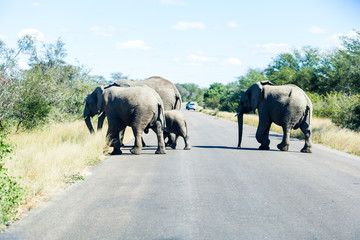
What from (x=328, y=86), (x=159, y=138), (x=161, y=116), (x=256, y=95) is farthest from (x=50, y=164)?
(x=328, y=86)

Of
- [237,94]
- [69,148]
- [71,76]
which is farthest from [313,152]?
[237,94]

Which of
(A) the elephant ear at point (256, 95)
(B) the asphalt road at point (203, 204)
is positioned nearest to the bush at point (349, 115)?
(A) the elephant ear at point (256, 95)

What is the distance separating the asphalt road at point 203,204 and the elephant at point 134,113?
183 cm

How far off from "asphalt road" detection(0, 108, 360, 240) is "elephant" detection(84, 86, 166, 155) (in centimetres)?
183

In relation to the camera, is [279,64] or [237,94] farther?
[237,94]

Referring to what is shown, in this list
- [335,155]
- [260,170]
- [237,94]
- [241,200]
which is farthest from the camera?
[237,94]

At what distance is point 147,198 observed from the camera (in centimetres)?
693

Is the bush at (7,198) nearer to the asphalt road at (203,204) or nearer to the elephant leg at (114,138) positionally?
the asphalt road at (203,204)

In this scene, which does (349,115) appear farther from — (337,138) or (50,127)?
(50,127)

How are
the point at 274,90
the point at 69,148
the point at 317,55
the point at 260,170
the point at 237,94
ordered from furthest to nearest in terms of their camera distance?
the point at 237,94, the point at 317,55, the point at 274,90, the point at 69,148, the point at 260,170

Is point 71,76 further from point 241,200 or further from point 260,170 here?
point 241,200

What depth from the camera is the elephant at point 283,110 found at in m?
14.2

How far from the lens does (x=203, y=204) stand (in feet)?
21.5

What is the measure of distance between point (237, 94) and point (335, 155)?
162 feet
